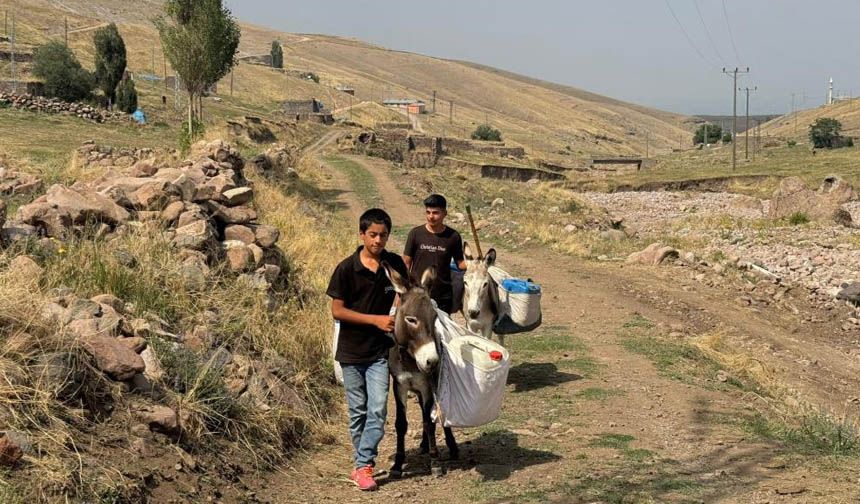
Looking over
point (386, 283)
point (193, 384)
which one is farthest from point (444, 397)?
point (193, 384)

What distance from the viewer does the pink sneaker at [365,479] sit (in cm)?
605

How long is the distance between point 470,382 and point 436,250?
89.6 inches

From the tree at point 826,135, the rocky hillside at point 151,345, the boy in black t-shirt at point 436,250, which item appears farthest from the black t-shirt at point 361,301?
the tree at point 826,135

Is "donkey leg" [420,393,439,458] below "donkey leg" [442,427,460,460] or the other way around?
the other way around

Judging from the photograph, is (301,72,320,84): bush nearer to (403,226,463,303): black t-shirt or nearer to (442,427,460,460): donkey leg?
(403,226,463,303): black t-shirt

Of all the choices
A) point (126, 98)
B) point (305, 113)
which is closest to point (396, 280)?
point (126, 98)

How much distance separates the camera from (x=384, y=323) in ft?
19.0

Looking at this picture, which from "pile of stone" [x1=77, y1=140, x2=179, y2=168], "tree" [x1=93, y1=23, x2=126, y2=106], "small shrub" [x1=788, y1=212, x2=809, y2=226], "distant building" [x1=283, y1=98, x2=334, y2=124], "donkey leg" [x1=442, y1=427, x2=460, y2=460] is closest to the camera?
"donkey leg" [x1=442, y1=427, x2=460, y2=460]

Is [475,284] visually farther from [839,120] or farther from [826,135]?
[839,120]

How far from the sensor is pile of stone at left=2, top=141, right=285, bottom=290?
9312mm

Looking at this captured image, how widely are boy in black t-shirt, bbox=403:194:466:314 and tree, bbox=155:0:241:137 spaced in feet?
109

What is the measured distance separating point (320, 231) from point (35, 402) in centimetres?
1439

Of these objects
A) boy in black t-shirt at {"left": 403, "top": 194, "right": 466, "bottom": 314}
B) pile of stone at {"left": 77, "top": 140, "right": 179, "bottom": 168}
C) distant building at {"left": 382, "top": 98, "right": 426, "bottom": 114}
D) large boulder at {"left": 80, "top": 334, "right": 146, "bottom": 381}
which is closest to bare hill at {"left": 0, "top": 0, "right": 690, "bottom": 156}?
distant building at {"left": 382, "top": 98, "right": 426, "bottom": 114}

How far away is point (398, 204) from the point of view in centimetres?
2939
